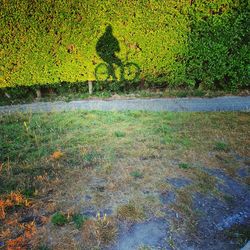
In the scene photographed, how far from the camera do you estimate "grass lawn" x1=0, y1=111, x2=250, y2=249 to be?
143 inches

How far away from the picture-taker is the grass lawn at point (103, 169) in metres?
3.63

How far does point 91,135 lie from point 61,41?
14.3 ft

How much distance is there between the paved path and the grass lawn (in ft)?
2.16

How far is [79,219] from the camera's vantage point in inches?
146

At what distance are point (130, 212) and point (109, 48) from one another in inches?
261

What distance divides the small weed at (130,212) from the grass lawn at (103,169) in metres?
0.01

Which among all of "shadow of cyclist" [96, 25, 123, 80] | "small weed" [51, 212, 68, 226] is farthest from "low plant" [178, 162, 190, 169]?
"shadow of cyclist" [96, 25, 123, 80]

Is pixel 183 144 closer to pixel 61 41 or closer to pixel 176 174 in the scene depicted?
pixel 176 174

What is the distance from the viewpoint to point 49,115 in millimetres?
7840

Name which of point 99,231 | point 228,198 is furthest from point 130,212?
point 228,198

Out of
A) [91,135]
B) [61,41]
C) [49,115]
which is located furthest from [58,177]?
[61,41]

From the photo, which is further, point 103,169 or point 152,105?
point 152,105

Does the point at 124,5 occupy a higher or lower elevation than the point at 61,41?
higher

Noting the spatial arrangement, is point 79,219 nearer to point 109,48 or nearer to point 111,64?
point 111,64
